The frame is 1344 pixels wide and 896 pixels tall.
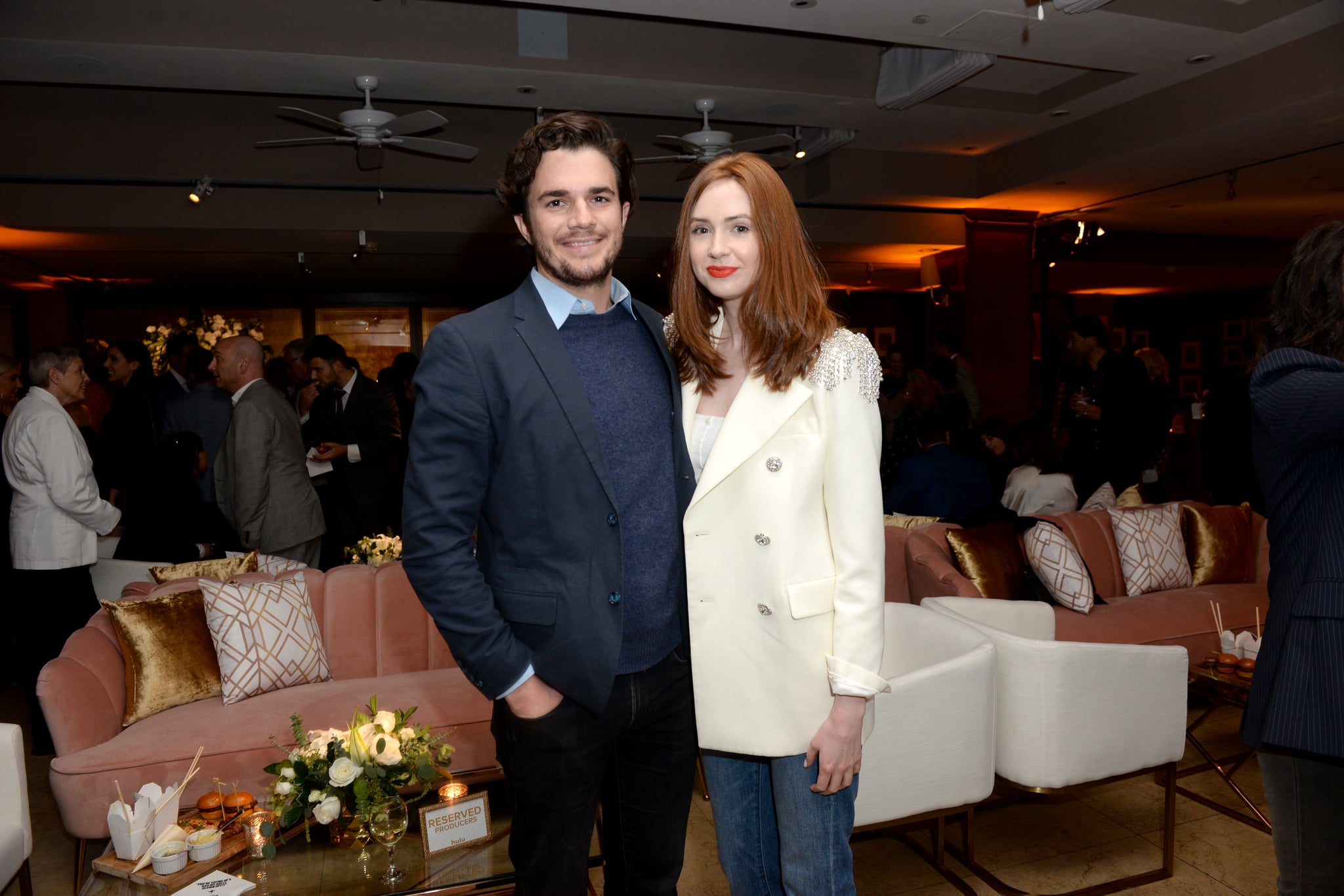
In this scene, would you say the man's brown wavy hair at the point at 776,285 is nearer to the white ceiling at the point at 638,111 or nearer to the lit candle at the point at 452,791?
the lit candle at the point at 452,791

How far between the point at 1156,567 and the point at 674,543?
3.86 metres

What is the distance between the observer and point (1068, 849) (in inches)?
118

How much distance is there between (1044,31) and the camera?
5.45 meters

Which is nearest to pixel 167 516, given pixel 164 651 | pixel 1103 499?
pixel 164 651

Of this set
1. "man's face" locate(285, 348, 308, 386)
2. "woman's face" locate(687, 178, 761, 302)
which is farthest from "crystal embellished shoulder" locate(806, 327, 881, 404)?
"man's face" locate(285, 348, 308, 386)

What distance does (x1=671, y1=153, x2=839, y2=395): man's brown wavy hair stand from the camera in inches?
60.4

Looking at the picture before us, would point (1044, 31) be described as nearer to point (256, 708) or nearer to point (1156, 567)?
point (1156, 567)

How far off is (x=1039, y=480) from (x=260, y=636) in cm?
381

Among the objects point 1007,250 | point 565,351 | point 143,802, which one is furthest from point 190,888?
point 1007,250

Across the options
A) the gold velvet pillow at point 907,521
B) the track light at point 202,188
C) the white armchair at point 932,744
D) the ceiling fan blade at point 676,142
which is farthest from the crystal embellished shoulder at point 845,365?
the track light at point 202,188

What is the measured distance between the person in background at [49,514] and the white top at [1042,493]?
177 inches

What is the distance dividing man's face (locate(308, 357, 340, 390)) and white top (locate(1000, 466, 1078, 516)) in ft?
13.3

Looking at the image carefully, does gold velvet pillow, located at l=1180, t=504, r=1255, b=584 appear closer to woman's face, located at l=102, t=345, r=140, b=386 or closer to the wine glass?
the wine glass

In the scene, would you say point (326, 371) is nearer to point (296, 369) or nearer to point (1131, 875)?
point (296, 369)
